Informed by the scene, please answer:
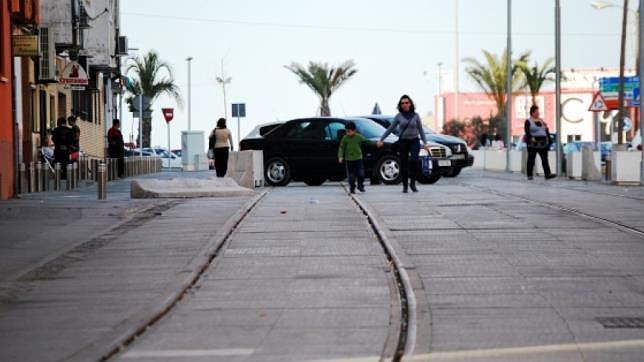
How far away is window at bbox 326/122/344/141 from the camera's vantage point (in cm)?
3628

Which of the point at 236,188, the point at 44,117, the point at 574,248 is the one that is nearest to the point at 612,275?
the point at 574,248

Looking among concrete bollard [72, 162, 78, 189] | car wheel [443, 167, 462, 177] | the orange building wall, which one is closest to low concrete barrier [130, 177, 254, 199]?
the orange building wall

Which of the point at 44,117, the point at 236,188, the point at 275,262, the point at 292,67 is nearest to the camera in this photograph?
the point at 275,262

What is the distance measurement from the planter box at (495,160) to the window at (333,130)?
25.5m

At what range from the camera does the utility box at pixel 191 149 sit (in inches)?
2832

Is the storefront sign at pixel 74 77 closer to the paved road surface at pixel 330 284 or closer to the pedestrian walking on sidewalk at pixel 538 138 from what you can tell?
the pedestrian walking on sidewalk at pixel 538 138

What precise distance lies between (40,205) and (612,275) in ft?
49.4

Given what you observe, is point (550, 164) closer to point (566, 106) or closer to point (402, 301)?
point (402, 301)

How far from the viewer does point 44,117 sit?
1812 inches

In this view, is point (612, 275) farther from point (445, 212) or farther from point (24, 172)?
point (24, 172)

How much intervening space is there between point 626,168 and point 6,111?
14.9 m

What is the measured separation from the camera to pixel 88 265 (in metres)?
15.5

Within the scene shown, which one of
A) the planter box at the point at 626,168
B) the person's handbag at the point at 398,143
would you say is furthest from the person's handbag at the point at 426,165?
the planter box at the point at 626,168

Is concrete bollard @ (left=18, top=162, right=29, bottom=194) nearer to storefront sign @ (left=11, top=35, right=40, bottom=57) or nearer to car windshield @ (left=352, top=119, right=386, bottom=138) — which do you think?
storefront sign @ (left=11, top=35, right=40, bottom=57)
